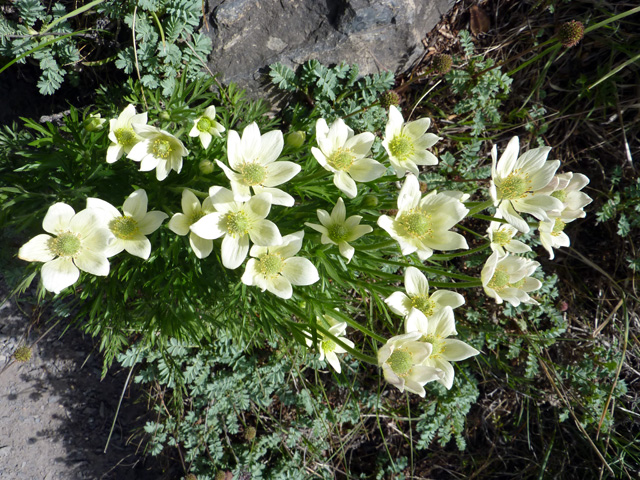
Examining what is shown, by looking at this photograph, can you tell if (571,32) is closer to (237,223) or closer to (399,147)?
(399,147)

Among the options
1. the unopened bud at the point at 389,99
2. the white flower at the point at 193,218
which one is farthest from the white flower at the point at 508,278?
the unopened bud at the point at 389,99

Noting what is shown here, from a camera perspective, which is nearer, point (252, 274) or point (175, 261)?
point (252, 274)

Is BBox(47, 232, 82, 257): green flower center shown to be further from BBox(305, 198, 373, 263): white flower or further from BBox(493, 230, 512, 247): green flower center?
BBox(493, 230, 512, 247): green flower center

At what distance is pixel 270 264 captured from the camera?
1.81m

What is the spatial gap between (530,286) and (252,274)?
1.30 metres

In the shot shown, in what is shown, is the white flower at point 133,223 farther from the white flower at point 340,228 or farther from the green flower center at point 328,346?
the green flower center at point 328,346

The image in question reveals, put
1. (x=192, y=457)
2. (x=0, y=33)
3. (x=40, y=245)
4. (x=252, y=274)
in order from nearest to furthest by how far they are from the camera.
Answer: (x=40, y=245) → (x=252, y=274) → (x=0, y=33) → (x=192, y=457)

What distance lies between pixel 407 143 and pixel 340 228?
0.55 m

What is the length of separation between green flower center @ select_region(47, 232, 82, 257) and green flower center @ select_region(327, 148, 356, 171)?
3.47 ft

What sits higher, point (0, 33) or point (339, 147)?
point (0, 33)

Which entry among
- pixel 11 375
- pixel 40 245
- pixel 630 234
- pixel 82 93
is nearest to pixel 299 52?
pixel 82 93

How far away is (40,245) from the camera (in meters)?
1.72

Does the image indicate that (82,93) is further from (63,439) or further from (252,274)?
(63,439)

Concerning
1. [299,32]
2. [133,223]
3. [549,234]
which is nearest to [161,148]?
[133,223]
